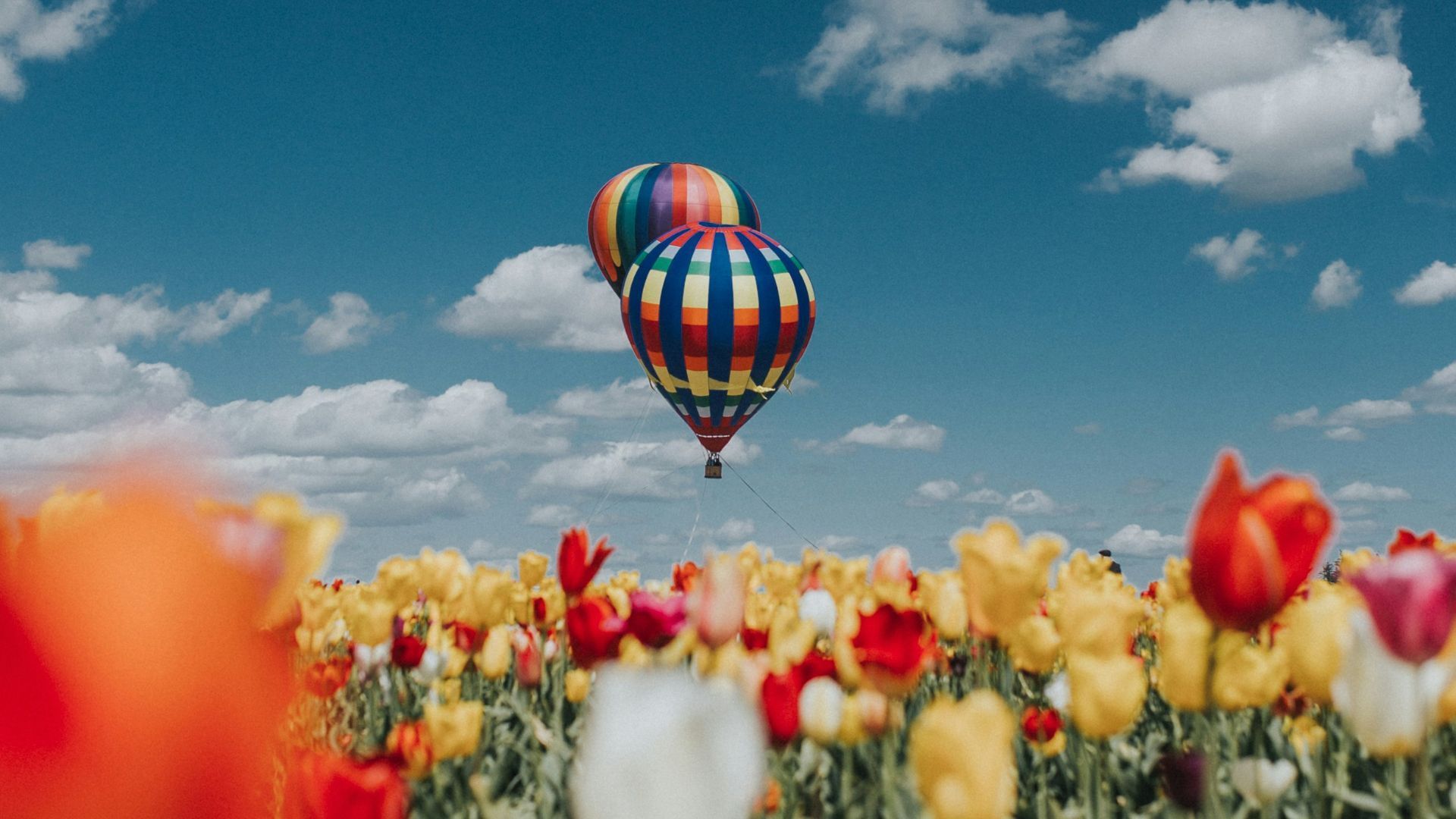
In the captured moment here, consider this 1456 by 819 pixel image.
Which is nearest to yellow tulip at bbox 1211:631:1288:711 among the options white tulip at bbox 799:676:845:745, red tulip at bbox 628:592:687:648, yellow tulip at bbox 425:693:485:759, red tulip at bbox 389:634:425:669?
white tulip at bbox 799:676:845:745

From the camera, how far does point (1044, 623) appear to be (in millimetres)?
3102

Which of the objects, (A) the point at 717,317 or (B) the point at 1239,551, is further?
(A) the point at 717,317

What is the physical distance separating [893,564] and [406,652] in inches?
70.5

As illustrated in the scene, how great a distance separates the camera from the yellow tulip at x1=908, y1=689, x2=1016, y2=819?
1348mm

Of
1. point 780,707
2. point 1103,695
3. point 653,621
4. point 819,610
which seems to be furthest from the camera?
point 819,610

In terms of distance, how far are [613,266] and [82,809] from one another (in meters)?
29.0

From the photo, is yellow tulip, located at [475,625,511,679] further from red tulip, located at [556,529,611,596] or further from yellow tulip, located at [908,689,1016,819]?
yellow tulip, located at [908,689,1016,819]

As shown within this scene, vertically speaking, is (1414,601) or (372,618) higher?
(1414,601)

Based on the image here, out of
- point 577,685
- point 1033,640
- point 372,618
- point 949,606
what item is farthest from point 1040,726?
point 372,618

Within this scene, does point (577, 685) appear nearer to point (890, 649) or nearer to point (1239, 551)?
point (890, 649)

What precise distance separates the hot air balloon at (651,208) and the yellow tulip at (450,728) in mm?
26157

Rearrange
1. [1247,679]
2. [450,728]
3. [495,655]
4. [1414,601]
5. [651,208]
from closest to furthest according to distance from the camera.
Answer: [1414,601], [1247,679], [450,728], [495,655], [651,208]

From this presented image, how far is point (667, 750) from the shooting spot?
2.50 feet

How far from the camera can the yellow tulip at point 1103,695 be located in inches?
83.4
